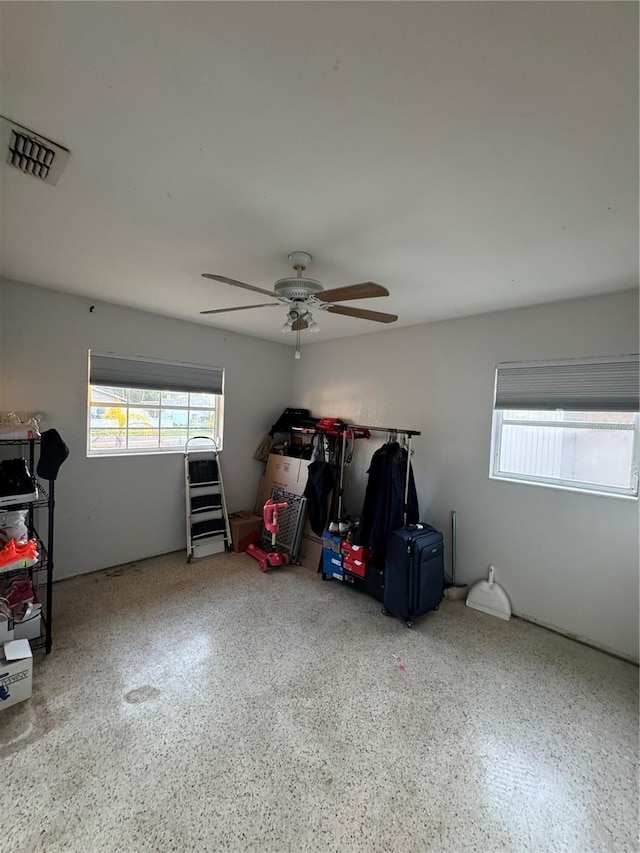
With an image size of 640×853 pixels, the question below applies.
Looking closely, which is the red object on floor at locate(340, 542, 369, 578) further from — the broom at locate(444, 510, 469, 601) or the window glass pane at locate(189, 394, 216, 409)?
the window glass pane at locate(189, 394, 216, 409)

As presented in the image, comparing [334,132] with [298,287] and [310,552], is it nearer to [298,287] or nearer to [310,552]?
[298,287]

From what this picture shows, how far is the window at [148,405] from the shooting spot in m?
3.36

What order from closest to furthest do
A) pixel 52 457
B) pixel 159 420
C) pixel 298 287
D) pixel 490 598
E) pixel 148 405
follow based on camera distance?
pixel 298 287, pixel 52 457, pixel 490 598, pixel 148 405, pixel 159 420

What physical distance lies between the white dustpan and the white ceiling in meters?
2.45

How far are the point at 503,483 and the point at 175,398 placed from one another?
339 cm

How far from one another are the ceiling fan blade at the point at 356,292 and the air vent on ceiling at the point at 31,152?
4.03 feet

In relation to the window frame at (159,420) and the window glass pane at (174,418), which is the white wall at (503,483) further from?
the window glass pane at (174,418)

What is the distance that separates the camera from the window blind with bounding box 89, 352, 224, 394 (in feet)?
10.8

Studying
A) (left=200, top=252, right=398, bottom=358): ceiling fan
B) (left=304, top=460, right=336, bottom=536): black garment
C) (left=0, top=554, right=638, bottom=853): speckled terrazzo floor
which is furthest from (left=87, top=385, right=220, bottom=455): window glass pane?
(left=200, top=252, right=398, bottom=358): ceiling fan

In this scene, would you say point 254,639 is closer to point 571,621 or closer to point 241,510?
point 241,510

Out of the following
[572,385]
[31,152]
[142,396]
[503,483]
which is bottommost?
[503,483]

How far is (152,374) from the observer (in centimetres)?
362

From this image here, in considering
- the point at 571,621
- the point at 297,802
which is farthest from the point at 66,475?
the point at 571,621

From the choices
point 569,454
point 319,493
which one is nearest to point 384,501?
point 319,493
